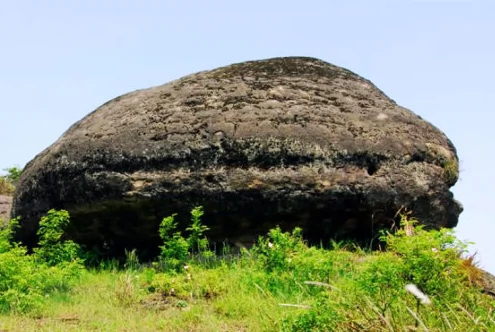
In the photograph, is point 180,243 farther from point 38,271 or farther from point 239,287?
point 38,271

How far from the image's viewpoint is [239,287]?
8.86 m

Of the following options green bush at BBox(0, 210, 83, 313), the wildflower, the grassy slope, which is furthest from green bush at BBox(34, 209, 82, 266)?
the wildflower

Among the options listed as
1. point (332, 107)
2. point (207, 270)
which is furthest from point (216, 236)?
point (332, 107)

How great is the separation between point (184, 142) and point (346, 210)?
8.71ft

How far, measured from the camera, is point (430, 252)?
6379 millimetres

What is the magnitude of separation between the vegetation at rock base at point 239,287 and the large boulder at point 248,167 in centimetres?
40

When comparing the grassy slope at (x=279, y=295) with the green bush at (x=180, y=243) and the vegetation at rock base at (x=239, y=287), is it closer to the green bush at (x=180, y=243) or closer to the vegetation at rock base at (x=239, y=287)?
the vegetation at rock base at (x=239, y=287)

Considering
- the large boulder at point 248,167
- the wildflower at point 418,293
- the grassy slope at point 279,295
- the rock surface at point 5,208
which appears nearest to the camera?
the wildflower at point 418,293

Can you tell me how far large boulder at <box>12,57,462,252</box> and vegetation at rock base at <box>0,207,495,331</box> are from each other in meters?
0.40

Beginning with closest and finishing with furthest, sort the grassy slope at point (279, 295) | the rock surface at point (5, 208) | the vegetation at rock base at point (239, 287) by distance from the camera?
the grassy slope at point (279, 295) → the vegetation at rock base at point (239, 287) → the rock surface at point (5, 208)

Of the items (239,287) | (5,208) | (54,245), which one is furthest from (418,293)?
(5,208)

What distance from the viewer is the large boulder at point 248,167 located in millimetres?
10734

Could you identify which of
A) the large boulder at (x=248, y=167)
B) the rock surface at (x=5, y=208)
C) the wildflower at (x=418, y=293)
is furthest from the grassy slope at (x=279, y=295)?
the rock surface at (x=5, y=208)

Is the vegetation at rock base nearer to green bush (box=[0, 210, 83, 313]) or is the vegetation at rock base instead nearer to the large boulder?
green bush (box=[0, 210, 83, 313])
